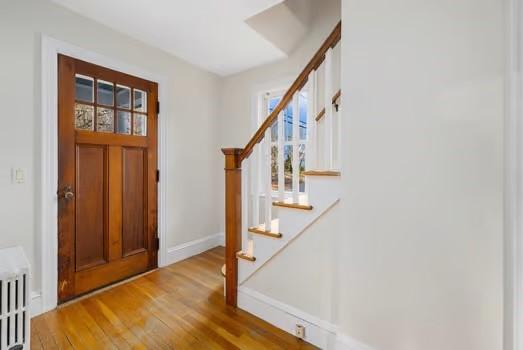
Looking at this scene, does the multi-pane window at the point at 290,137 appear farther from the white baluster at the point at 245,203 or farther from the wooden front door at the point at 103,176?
the wooden front door at the point at 103,176

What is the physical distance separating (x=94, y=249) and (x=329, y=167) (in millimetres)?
2179

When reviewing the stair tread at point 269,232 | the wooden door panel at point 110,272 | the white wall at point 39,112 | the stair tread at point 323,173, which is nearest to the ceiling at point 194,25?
the white wall at point 39,112

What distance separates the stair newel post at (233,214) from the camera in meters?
1.99

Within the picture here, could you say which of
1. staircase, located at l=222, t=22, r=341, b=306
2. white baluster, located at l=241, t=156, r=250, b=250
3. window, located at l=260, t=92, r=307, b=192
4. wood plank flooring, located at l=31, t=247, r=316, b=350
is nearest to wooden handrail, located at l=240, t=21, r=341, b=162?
staircase, located at l=222, t=22, r=341, b=306

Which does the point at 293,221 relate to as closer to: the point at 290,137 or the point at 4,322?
the point at 290,137

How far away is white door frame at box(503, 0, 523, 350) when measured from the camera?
0.90m

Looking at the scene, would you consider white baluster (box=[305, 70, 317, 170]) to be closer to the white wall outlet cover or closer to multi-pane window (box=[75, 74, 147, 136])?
multi-pane window (box=[75, 74, 147, 136])

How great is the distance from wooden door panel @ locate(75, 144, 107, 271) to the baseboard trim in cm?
72

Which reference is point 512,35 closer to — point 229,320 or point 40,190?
point 229,320

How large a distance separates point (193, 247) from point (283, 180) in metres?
1.89

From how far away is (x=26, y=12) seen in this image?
1839 millimetres

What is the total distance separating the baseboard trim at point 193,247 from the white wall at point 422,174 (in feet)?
6.83

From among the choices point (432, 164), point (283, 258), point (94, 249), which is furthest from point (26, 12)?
point (432, 164)

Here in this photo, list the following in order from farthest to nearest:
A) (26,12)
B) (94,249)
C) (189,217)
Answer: (189,217), (94,249), (26,12)
